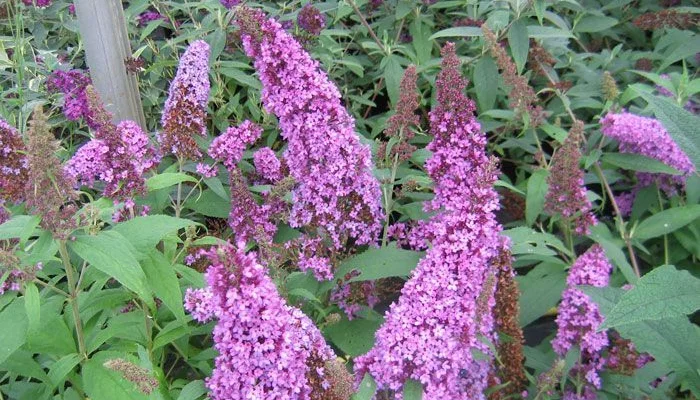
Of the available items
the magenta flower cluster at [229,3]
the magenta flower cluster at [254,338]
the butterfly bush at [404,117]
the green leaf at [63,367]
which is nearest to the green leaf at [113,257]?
the magenta flower cluster at [254,338]

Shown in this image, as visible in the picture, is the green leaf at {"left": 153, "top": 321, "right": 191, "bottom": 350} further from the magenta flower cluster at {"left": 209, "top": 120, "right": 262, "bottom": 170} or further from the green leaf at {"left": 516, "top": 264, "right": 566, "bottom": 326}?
the green leaf at {"left": 516, "top": 264, "right": 566, "bottom": 326}

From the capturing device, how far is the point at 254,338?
Answer: 4.93ft

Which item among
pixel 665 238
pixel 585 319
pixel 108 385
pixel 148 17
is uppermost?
pixel 148 17

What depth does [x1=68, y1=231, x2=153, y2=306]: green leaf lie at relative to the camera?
165 centimetres

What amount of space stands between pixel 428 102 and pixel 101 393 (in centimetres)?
251

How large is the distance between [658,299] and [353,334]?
Result: 105cm

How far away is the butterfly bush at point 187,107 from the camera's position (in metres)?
2.63

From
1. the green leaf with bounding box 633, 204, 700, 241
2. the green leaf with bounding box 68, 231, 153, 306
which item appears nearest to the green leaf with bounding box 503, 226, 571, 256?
the green leaf with bounding box 633, 204, 700, 241

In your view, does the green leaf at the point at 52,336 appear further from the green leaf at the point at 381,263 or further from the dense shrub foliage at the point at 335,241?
the green leaf at the point at 381,263

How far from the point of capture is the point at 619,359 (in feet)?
7.30

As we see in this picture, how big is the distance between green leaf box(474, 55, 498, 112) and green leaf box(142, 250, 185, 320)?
6.46ft

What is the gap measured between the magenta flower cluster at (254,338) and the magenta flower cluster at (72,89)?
1.94 meters

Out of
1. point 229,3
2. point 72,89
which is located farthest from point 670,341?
point 72,89

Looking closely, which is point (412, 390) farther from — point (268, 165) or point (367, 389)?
point (268, 165)
